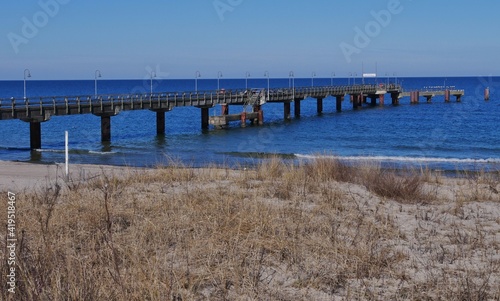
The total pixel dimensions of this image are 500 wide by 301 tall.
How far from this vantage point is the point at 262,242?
25.8ft

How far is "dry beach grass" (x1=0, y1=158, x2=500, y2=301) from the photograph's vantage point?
617 centimetres

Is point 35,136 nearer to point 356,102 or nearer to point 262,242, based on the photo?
point 262,242

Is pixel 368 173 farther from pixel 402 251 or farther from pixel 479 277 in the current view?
pixel 479 277

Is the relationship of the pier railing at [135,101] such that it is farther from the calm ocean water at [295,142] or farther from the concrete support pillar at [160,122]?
the calm ocean water at [295,142]

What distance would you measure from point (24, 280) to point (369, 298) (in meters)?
3.19

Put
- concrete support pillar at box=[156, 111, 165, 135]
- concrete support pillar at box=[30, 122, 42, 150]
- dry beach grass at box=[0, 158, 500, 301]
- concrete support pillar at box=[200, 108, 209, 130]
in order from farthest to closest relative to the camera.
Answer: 1. concrete support pillar at box=[200, 108, 209, 130]
2. concrete support pillar at box=[156, 111, 165, 135]
3. concrete support pillar at box=[30, 122, 42, 150]
4. dry beach grass at box=[0, 158, 500, 301]

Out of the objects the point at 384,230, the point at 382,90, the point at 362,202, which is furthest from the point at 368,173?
the point at 382,90

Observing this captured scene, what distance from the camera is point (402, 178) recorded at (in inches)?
502

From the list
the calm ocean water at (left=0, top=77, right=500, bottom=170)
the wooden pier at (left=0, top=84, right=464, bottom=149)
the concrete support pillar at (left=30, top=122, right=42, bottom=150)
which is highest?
the wooden pier at (left=0, top=84, right=464, bottom=149)

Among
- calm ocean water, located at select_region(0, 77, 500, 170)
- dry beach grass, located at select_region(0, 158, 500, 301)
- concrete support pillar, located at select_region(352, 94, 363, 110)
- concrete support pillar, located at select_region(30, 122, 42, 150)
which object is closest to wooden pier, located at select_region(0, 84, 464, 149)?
concrete support pillar, located at select_region(30, 122, 42, 150)

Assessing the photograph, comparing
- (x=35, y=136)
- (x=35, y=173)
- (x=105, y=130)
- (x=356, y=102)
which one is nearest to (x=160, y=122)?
(x=105, y=130)

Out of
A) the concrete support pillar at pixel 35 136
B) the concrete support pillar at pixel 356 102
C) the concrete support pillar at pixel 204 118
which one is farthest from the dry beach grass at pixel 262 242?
the concrete support pillar at pixel 356 102

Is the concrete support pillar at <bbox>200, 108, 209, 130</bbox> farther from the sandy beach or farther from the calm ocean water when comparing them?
the sandy beach

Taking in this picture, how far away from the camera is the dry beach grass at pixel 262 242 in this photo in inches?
243
